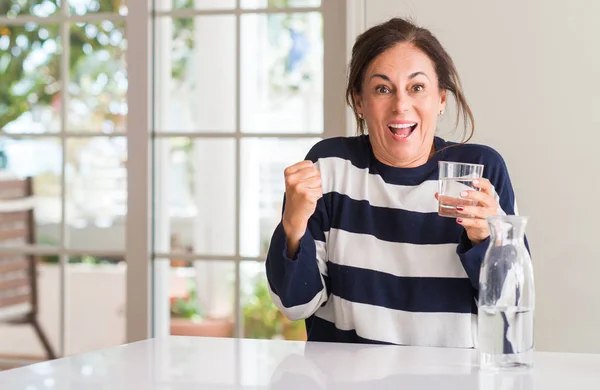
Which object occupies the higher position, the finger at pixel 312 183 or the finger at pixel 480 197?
the finger at pixel 312 183

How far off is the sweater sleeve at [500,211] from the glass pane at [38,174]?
134 inches

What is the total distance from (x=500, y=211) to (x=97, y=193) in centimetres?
491

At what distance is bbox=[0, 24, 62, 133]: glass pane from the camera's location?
5883 millimetres

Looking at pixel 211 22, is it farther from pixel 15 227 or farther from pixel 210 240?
pixel 15 227

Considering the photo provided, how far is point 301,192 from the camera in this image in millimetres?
1570

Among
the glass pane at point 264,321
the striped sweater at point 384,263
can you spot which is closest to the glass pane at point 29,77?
the glass pane at point 264,321

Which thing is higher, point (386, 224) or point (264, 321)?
point (386, 224)

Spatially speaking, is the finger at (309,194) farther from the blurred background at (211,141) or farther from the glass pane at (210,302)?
the glass pane at (210,302)

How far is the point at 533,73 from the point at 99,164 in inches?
161

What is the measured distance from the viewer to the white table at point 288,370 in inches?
43.3

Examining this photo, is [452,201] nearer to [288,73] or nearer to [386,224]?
[386,224]

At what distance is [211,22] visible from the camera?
193 inches

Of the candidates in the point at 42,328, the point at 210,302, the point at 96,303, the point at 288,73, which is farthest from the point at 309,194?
the point at 96,303

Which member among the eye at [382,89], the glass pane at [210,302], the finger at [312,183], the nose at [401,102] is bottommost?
the glass pane at [210,302]
